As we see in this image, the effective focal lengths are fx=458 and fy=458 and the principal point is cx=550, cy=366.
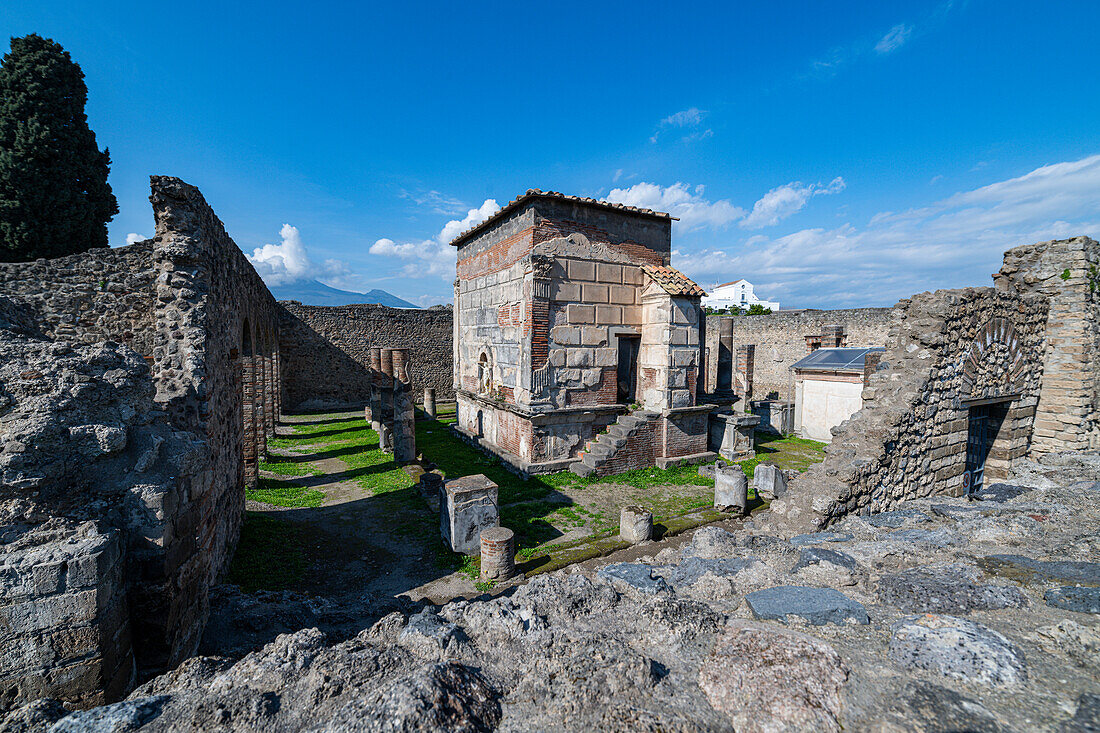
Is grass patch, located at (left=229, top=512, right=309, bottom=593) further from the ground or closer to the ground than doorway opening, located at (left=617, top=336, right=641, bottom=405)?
closer to the ground

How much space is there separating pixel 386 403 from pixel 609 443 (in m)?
7.39

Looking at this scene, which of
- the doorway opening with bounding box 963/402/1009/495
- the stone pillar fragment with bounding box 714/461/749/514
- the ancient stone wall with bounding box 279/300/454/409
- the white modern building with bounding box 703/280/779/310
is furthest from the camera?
the white modern building with bounding box 703/280/779/310

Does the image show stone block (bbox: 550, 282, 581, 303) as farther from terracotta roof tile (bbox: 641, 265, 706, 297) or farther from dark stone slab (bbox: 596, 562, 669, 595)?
dark stone slab (bbox: 596, 562, 669, 595)

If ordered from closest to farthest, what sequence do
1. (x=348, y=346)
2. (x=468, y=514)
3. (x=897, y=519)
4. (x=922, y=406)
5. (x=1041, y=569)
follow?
(x=1041, y=569), (x=897, y=519), (x=922, y=406), (x=468, y=514), (x=348, y=346)

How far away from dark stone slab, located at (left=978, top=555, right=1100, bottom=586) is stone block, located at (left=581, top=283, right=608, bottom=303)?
8850 millimetres

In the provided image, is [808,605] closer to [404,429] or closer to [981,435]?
[981,435]

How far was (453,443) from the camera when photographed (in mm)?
14289

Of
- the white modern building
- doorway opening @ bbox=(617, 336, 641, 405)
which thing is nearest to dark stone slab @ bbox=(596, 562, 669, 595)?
doorway opening @ bbox=(617, 336, 641, 405)

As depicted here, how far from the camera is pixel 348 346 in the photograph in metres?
22.2

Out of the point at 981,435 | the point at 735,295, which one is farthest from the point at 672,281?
the point at 735,295

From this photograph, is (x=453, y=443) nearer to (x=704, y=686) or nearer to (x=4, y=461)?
(x=4, y=461)

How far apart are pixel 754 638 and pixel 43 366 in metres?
4.51

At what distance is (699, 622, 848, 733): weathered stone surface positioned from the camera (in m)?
1.77

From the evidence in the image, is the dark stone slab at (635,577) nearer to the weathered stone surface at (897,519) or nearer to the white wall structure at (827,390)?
the weathered stone surface at (897,519)
